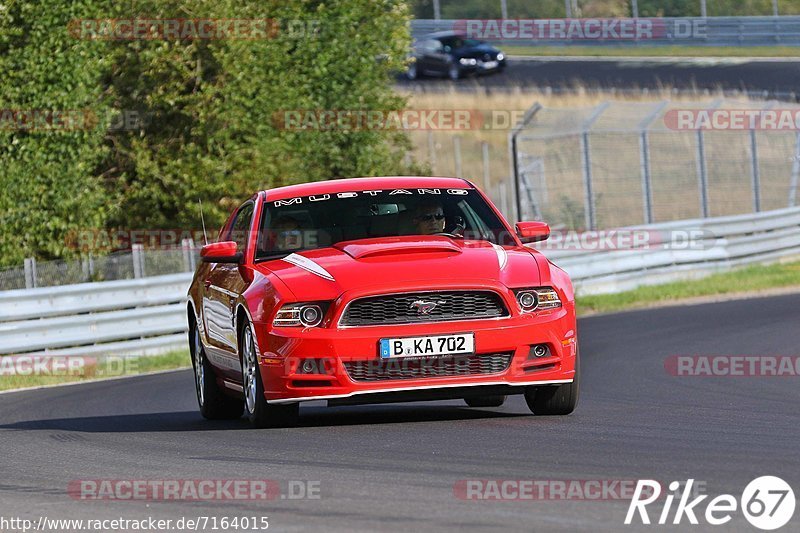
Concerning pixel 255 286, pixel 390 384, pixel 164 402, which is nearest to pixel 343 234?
pixel 255 286

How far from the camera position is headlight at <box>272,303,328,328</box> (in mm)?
9367

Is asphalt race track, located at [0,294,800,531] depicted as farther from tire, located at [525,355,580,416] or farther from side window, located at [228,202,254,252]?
side window, located at [228,202,254,252]

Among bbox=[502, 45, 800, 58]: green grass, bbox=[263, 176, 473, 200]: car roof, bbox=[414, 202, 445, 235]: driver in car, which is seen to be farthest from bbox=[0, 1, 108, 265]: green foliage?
bbox=[502, 45, 800, 58]: green grass

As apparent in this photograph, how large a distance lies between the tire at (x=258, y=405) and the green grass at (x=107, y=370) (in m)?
7.86

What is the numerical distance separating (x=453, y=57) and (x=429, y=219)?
4209 centimetres

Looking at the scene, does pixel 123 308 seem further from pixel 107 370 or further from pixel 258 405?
pixel 258 405

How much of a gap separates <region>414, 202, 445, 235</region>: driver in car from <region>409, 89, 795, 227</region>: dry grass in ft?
61.8

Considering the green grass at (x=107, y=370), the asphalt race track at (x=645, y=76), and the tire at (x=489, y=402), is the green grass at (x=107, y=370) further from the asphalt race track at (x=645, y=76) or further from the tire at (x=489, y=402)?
the asphalt race track at (x=645, y=76)

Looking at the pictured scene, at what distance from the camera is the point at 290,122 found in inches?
1151

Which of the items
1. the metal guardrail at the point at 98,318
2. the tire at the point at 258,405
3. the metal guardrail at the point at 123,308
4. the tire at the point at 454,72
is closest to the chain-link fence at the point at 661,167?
the metal guardrail at the point at 123,308

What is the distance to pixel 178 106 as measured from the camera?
27.7m

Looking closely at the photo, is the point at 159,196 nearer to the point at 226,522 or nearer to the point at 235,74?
the point at 235,74

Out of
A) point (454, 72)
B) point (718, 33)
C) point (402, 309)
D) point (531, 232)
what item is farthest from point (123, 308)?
point (718, 33)

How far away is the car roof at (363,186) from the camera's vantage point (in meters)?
10.8
